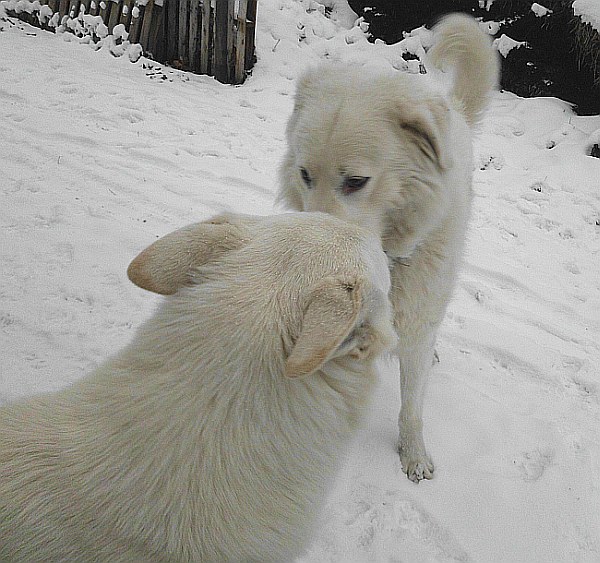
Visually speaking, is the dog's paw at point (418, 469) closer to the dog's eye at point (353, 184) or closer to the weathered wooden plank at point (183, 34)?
the dog's eye at point (353, 184)

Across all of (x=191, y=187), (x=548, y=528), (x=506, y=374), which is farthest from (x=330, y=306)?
(x=191, y=187)

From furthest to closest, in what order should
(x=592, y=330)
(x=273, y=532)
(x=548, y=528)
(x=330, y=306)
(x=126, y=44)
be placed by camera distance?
1. (x=126, y=44)
2. (x=592, y=330)
3. (x=548, y=528)
4. (x=273, y=532)
5. (x=330, y=306)

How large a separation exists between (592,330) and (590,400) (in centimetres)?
72

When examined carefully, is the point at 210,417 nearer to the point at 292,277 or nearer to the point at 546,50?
the point at 292,277

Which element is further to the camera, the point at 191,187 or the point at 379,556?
the point at 191,187

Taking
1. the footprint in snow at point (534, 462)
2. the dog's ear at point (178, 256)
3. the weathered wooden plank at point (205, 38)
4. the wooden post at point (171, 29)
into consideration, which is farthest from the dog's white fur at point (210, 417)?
the wooden post at point (171, 29)

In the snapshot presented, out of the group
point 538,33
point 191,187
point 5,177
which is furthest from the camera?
point 538,33

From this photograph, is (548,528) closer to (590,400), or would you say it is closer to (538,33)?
(590,400)

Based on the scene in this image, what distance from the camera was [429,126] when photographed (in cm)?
215

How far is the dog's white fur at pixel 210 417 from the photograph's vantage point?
1330mm

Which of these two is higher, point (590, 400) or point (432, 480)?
point (590, 400)

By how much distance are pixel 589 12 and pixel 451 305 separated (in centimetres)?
434

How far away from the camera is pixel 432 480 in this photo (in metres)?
2.74

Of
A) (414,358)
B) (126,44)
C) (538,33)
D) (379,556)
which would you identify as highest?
(538,33)
